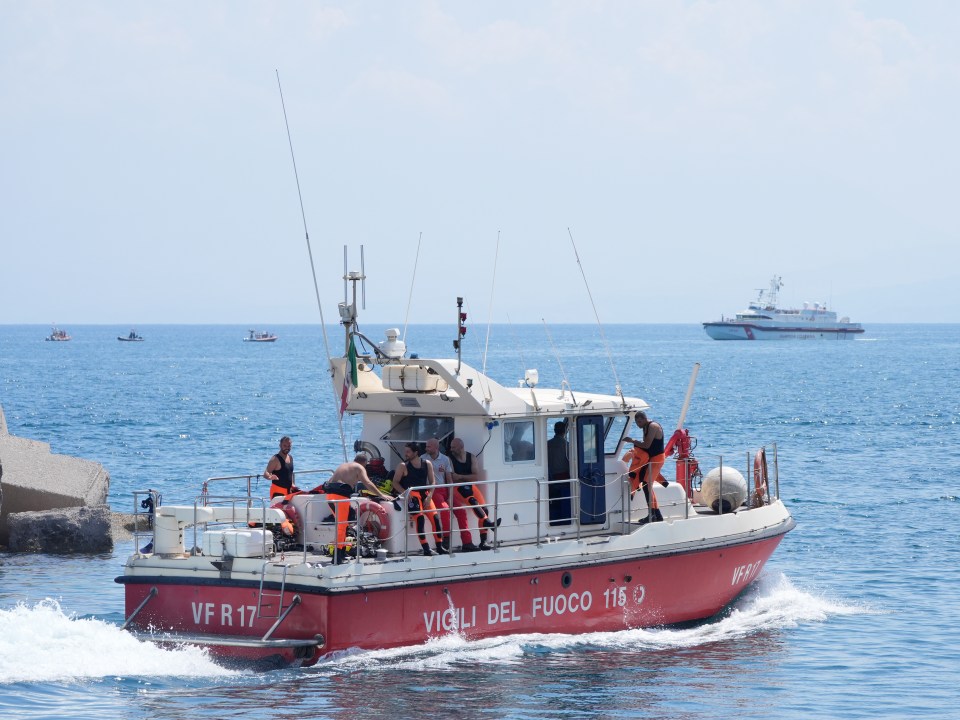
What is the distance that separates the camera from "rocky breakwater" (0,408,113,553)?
2212cm

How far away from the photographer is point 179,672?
1357cm

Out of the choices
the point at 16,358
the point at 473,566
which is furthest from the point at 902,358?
the point at 473,566

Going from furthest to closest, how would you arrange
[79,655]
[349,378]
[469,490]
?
[349,378], [469,490], [79,655]

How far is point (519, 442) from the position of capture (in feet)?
51.2

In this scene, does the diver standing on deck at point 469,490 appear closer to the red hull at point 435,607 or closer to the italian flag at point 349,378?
the red hull at point 435,607

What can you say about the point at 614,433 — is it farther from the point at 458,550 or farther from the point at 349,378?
the point at 349,378

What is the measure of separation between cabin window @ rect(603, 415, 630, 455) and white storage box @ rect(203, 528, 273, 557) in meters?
4.50

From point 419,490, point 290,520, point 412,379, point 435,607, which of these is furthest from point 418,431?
point 435,607

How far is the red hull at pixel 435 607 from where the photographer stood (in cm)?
1362

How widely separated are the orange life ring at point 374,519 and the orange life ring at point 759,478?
19.9 ft

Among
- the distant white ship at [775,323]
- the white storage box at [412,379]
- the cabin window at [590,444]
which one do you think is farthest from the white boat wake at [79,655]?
the distant white ship at [775,323]

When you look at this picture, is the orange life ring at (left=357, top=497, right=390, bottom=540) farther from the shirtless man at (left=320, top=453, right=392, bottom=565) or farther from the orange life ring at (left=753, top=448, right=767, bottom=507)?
the orange life ring at (left=753, top=448, right=767, bottom=507)

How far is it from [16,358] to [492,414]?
127 metres

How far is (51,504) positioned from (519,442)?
11016 millimetres
